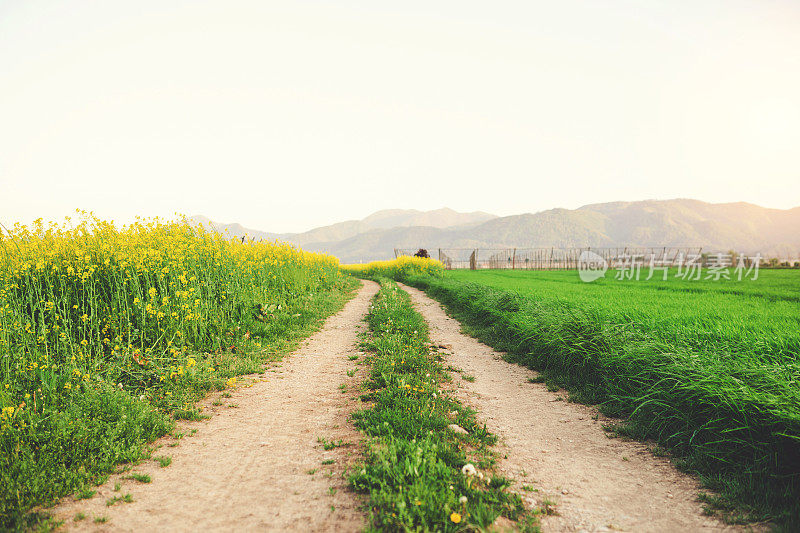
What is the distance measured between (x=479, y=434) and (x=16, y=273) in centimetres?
658

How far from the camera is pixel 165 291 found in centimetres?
645

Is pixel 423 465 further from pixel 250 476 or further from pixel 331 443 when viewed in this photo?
pixel 250 476

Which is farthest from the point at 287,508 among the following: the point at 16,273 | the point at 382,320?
the point at 382,320

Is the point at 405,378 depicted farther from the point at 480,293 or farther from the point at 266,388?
the point at 480,293

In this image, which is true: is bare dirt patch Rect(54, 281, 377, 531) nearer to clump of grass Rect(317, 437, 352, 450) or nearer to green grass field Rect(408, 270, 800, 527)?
clump of grass Rect(317, 437, 352, 450)

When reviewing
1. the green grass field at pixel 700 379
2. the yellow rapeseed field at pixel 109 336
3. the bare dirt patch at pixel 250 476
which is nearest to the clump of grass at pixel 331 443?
the bare dirt patch at pixel 250 476

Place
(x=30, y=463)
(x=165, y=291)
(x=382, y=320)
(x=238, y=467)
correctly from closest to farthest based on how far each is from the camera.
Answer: (x=30, y=463) < (x=238, y=467) < (x=165, y=291) < (x=382, y=320)

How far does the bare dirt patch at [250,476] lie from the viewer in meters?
2.56

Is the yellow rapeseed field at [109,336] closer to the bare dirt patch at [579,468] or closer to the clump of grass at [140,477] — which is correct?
the clump of grass at [140,477]

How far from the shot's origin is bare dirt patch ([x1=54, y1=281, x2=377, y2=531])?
8.41ft

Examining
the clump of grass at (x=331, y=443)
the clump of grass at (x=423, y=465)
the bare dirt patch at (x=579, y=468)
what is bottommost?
the bare dirt patch at (x=579, y=468)

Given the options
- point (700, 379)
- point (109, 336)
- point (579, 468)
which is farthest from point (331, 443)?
point (109, 336)

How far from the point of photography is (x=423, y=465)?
9.36 feet

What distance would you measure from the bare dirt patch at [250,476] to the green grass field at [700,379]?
9.06 feet
